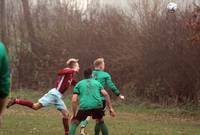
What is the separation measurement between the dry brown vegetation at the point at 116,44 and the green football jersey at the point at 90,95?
8650 mm

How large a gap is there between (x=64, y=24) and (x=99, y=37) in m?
2.99

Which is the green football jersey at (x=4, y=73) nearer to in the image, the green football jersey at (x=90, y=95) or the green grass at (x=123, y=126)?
the green football jersey at (x=90, y=95)

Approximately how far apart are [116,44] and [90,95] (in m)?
17.1

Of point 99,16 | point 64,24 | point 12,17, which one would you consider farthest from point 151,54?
point 12,17

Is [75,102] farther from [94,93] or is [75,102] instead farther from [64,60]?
[64,60]

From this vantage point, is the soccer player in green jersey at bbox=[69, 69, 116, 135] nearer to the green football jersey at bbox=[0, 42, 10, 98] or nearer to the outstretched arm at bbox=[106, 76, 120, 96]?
the outstretched arm at bbox=[106, 76, 120, 96]

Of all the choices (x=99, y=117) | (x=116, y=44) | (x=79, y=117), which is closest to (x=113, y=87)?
(x=99, y=117)

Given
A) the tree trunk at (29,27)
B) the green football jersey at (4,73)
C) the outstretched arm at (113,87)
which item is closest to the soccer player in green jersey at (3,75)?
the green football jersey at (4,73)

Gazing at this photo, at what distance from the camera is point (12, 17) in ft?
111

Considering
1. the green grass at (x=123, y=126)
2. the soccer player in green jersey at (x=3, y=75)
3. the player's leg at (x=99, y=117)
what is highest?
the soccer player in green jersey at (x=3, y=75)

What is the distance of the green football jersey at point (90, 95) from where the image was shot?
9.67 metres

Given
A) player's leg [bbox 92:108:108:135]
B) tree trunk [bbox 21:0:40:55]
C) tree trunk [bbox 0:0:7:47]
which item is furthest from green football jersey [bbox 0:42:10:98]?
tree trunk [bbox 0:0:7:47]

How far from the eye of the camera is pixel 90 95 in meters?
9.68

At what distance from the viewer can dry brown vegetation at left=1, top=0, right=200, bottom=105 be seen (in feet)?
77.2
